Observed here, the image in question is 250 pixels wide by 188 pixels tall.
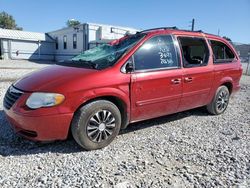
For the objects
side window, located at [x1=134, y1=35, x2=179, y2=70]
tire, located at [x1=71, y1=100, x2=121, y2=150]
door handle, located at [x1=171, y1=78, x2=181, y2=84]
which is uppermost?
side window, located at [x1=134, y1=35, x2=179, y2=70]

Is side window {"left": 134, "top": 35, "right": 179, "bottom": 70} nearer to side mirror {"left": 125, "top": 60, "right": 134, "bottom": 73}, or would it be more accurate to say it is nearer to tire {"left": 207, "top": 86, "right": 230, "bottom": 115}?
side mirror {"left": 125, "top": 60, "right": 134, "bottom": 73}

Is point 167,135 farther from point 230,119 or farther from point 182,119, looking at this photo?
point 230,119

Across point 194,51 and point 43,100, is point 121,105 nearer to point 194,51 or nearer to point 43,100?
point 43,100

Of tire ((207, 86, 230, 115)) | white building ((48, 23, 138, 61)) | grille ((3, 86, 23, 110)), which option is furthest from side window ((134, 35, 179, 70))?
white building ((48, 23, 138, 61))

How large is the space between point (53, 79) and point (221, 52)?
4054mm

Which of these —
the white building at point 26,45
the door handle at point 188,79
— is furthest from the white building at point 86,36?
the door handle at point 188,79

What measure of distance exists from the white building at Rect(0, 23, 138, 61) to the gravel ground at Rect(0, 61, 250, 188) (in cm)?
2213

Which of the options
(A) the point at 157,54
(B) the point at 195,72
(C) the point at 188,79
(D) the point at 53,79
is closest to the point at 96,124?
(D) the point at 53,79

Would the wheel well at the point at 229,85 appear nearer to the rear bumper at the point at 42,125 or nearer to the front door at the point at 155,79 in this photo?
the front door at the point at 155,79

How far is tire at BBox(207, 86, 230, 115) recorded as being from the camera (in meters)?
5.50

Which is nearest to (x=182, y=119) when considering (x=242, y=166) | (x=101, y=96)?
(x=242, y=166)

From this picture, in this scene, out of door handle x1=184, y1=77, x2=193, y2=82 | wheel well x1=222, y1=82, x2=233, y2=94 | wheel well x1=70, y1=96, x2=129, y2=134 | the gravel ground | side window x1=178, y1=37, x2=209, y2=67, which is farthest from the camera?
wheel well x1=222, y1=82, x2=233, y2=94

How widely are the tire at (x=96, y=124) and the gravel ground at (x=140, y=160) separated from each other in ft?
0.51

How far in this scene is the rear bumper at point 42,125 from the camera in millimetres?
3143
